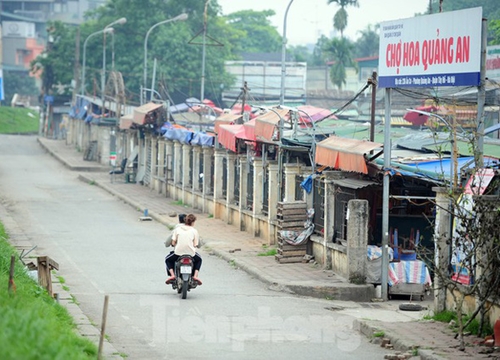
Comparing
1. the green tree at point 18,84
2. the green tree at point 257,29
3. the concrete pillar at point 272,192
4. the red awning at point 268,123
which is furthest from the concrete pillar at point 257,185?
the green tree at point 257,29

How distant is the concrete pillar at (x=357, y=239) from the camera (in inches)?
728

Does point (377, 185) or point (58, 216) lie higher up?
point (377, 185)

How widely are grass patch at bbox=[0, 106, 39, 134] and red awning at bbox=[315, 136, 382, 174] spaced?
67095mm

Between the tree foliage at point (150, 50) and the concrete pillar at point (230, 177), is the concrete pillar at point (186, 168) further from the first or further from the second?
the tree foliage at point (150, 50)

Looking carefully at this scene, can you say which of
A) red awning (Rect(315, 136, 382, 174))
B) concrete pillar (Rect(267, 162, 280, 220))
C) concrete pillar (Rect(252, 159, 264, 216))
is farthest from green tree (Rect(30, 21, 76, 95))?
red awning (Rect(315, 136, 382, 174))

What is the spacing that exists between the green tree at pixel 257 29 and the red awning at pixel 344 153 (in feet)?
324

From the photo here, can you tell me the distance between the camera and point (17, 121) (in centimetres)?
8975

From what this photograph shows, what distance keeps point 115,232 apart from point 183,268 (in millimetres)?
11115

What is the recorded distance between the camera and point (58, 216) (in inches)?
1222

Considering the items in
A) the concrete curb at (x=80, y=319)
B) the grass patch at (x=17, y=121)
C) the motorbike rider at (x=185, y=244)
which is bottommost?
the grass patch at (x=17, y=121)

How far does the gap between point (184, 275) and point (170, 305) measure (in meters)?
0.67

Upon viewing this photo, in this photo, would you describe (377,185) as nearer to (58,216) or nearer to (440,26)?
(440,26)

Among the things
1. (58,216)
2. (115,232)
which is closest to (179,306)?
(115,232)

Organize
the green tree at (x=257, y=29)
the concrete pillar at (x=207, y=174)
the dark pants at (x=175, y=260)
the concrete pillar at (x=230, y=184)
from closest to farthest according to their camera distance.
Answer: the dark pants at (x=175, y=260) → the concrete pillar at (x=230, y=184) → the concrete pillar at (x=207, y=174) → the green tree at (x=257, y=29)
